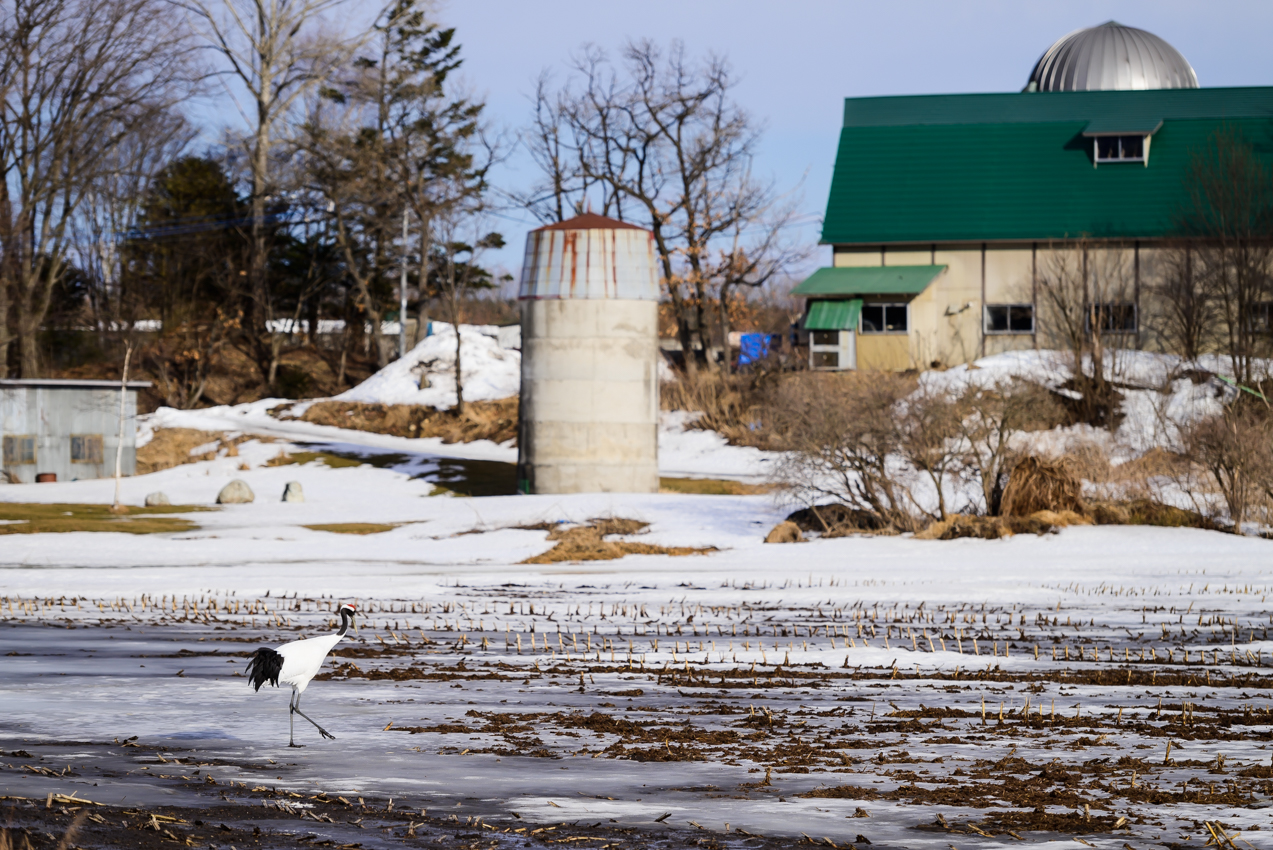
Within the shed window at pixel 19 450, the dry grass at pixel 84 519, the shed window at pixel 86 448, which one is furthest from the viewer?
the shed window at pixel 86 448

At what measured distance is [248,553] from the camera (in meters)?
27.1

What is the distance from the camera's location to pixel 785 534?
2873 centimetres

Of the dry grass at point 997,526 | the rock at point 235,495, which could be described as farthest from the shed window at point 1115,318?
the rock at point 235,495

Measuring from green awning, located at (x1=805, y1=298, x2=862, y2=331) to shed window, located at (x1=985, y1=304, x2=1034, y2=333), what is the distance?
493 centimetres

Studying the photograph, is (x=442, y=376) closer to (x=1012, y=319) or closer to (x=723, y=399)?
(x=723, y=399)

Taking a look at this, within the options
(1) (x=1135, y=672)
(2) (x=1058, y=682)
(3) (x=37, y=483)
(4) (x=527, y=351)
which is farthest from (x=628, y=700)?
(3) (x=37, y=483)

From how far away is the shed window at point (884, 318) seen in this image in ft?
166

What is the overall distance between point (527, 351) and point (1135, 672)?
26.6 meters

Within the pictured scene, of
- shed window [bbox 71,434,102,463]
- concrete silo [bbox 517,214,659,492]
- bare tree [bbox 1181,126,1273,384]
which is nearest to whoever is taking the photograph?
concrete silo [bbox 517,214,659,492]

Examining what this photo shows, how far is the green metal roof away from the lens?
50844 millimetres

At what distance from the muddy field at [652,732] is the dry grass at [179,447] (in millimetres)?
31916

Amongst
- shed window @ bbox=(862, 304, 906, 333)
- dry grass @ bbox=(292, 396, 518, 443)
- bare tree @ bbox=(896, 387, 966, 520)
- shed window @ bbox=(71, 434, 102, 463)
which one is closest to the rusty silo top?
bare tree @ bbox=(896, 387, 966, 520)

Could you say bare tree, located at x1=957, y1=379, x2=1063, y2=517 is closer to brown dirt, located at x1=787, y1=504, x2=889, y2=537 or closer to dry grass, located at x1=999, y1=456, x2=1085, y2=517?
dry grass, located at x1=999, y1=456, x2=1085, y2=517

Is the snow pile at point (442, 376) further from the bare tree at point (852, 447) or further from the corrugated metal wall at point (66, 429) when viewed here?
the bare tree at point (852, 447)
